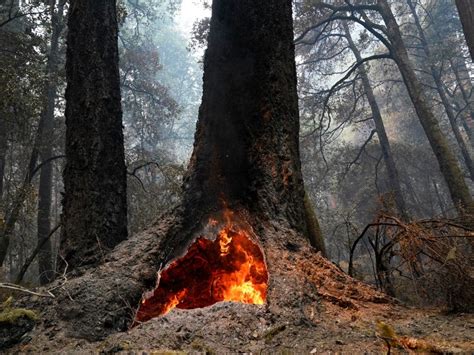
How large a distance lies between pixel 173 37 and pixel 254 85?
2135 inches

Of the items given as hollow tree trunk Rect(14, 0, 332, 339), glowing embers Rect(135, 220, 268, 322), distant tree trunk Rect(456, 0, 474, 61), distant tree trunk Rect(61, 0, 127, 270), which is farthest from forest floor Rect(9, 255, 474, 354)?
distant tree trunk Rect(456, 0, 474, 61)

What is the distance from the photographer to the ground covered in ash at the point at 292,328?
213 centimetres

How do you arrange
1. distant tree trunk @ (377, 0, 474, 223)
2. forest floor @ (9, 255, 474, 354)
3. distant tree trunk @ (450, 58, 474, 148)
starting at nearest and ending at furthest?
forest floor @ (9, 255, 474, 354) < distant tree trunk @ (377, 0, 474, 223) < distant tree trunk @ (450, 58, 474, 148)

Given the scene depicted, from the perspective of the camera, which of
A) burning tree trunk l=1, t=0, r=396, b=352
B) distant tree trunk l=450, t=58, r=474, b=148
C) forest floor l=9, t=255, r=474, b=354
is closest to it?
forest floor l=9, t=255, r=474, b=354

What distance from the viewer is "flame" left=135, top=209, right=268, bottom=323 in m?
3.13

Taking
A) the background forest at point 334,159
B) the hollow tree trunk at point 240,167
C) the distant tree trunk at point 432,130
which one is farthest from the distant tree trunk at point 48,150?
the distant tree trunk at point 432,130

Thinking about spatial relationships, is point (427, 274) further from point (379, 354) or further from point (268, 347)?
point (268, 347)

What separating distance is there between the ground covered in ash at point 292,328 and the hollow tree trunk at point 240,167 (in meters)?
0.21

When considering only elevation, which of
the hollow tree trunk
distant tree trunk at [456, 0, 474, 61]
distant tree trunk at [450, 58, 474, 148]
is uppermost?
distant tree trunk at [450, 58, 474, 148]

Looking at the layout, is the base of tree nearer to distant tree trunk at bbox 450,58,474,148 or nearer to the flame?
the flame

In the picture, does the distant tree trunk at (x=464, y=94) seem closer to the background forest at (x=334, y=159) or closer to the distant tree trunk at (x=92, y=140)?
the background forest at (x=334, y=159)

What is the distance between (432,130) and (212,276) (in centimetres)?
758

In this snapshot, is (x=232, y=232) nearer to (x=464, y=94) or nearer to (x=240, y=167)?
(x=240, y=167)

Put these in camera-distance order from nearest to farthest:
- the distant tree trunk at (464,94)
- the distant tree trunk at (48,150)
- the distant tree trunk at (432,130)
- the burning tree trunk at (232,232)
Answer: the burning tree trunk at (232,232) < the distant tree trunk at (432,130) < the distant tree trunk at (48,150) < the distant tree trunk at (464,94)
